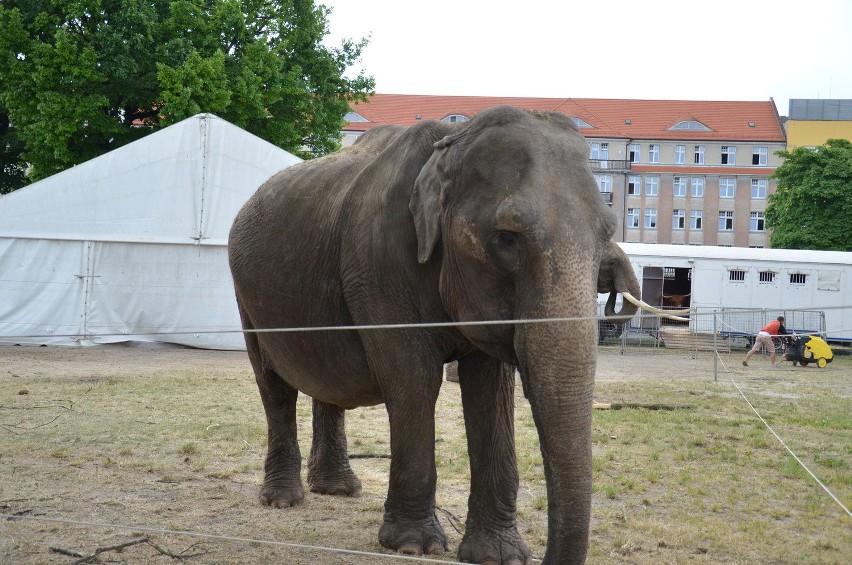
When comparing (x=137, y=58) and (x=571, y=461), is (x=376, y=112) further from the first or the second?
(x=571, y=461)

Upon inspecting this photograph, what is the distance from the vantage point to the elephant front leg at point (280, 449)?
21.8 ft

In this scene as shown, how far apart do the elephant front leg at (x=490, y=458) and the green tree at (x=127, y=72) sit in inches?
897

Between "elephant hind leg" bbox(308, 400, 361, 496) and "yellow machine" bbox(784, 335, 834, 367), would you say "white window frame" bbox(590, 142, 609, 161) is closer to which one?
"yellow machine" bbox(784, 335, 834, 367)

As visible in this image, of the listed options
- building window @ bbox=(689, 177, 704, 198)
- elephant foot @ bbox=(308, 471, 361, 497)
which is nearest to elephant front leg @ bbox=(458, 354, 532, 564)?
elephant foot @ bbox=(308, 471, 361, 497)

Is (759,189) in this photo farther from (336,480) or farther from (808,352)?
(336,480)

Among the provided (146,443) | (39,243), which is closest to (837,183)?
(39,243)

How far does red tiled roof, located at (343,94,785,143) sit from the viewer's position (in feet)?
257

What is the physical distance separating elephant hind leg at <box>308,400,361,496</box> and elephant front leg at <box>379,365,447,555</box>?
1816 mm

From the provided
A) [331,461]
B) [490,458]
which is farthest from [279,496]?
[490,458]

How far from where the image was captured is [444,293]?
4633 mm

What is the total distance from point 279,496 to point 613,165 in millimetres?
72655

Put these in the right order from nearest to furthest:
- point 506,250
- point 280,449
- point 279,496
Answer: point 506,250 < point 279,496 < point 280,449

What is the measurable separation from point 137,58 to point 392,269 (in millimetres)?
24827

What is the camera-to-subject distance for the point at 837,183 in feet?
166
